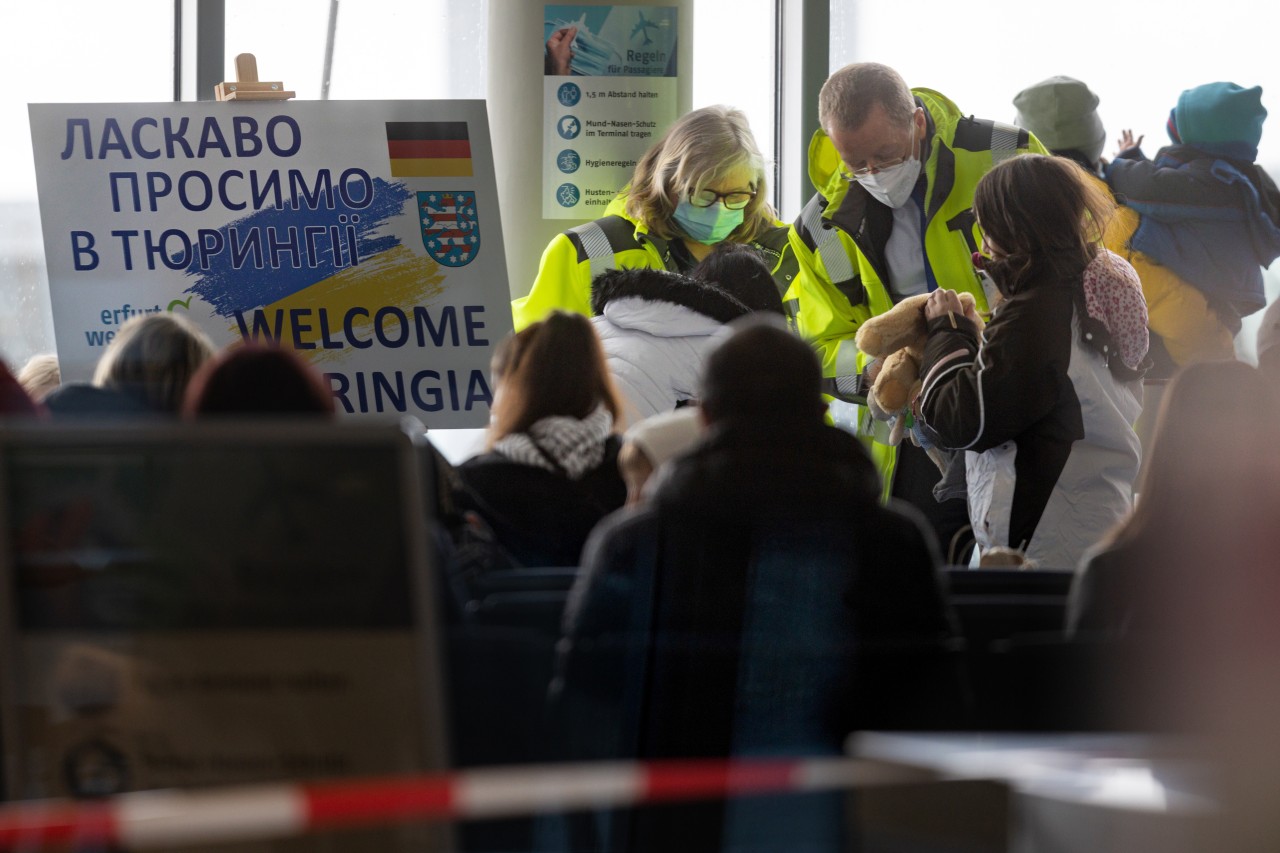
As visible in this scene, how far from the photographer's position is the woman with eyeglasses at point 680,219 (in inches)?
163

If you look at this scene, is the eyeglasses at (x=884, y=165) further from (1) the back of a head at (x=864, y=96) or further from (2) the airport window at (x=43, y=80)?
(2) the airport window at (x=43, y=80)

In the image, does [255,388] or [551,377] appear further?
[551,377]

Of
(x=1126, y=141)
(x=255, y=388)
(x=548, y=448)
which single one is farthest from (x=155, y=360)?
(x=1126, y=141)

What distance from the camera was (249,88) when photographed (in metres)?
3.65

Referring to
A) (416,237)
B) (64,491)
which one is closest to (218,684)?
(64,491)

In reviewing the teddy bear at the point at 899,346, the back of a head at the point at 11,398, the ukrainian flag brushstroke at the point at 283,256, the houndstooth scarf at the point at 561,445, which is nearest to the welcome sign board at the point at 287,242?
the ukrainian flag brushstroke at the point at 283,256

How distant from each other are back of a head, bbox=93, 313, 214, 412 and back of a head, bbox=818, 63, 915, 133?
1.95 metres

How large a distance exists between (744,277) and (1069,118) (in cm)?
119

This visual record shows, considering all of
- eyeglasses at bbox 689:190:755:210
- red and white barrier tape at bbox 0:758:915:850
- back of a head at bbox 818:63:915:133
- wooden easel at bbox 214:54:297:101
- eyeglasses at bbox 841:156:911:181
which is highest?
wooden easel at bbox 214:54:297:101

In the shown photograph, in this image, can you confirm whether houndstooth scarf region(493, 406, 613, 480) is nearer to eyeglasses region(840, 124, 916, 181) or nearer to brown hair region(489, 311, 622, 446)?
brown hair region(489, 311, 622, 446)

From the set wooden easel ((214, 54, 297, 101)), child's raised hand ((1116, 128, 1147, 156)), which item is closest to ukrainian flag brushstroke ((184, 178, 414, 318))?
wooden easel ((214, 54, 297, 101))

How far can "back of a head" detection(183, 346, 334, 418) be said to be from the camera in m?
1.79

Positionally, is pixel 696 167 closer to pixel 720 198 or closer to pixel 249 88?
pixel 720 198

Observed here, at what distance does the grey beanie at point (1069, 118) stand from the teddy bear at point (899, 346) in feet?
→ 3.89
